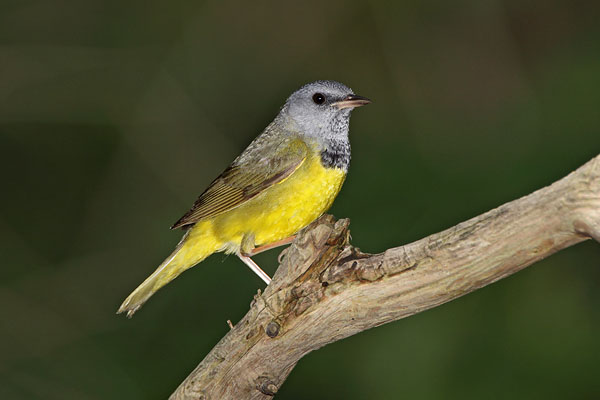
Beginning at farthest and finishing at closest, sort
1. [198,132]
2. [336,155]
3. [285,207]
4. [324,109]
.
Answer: [198,132], [324,109], [336,155], [285,207]

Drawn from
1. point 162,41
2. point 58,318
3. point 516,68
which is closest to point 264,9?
point 162,41

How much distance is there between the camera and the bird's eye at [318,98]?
4395 mm

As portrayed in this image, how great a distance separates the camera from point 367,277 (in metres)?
2.98

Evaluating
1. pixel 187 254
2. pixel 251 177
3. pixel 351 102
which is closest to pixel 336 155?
pixel 351 102

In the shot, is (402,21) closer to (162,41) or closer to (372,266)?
(162,41)

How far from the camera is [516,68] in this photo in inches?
258

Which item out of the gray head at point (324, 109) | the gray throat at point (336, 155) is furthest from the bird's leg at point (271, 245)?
the gray head at point (324, 109)

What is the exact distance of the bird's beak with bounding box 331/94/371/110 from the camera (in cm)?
424

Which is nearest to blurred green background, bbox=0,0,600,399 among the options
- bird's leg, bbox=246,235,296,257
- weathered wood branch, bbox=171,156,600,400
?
bird's leg, bbox=246,235,296,257

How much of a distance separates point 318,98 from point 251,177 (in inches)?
27.4

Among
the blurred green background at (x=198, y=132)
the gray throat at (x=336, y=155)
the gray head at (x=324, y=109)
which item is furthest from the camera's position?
the blurred green background at (x=198, y=132)

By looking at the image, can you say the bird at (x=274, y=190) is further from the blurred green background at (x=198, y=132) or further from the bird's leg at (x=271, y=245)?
the blurred green background at (x=198, y=132)

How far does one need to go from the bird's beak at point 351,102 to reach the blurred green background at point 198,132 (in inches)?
50.0

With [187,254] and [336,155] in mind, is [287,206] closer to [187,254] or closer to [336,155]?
[336,155]
